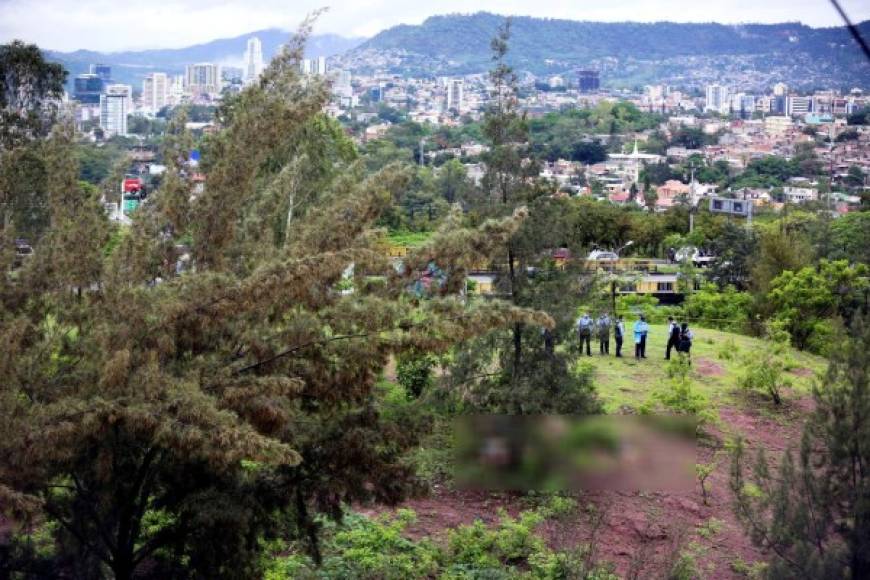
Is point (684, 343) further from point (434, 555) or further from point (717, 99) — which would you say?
point (717, 99)

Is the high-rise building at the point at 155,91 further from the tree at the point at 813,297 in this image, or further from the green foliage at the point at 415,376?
the green foliage at the point at 415,376

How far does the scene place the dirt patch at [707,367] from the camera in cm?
1159

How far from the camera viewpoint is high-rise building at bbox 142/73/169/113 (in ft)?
164

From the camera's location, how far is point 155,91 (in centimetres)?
5659

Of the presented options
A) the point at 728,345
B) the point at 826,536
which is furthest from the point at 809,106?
the point at 826,536

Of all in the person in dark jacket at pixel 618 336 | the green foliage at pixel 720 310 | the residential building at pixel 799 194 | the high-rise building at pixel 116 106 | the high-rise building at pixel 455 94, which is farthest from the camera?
the high-rise building at pixel 455 94

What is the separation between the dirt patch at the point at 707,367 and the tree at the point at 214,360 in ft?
23.6

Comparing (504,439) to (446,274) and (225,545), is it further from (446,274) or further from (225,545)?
(225,545)

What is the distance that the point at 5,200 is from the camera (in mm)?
5230

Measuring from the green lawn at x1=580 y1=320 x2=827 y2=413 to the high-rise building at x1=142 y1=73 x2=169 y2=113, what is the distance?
3803 cm

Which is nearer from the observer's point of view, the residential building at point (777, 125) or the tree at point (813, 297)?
the tree at point (813, 297)

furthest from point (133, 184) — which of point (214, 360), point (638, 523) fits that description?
point (638, 523)

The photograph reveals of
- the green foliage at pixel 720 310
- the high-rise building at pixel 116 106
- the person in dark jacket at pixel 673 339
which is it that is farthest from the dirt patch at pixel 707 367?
the high-rise building at pixel 116 106

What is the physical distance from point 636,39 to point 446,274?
131 meters
